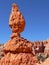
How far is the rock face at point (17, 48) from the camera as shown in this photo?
1925cm

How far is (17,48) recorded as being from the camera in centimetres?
1950

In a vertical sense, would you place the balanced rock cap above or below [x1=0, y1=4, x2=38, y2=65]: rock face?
above

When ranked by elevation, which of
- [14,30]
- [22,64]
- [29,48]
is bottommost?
[22,64]

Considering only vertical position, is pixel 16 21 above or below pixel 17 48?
above

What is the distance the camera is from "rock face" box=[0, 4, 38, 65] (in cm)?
1925

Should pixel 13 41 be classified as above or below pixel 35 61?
above

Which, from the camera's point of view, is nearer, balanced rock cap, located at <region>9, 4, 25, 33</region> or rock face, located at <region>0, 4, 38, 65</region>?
rock face, located at <region>0, 4, 38, 65</region>

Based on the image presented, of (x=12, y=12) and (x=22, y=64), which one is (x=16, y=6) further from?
(x=22, y=64)

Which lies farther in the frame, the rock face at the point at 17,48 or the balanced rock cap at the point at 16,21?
the balanced rock cap at the point at 16,21

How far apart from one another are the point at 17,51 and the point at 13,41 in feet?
2.51

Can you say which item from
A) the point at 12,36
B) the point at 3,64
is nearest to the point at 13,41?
the point at 12,36

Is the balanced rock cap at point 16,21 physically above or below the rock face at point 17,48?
above

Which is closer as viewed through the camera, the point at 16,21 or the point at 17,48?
the point at 17,48

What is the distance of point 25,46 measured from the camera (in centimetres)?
1961
